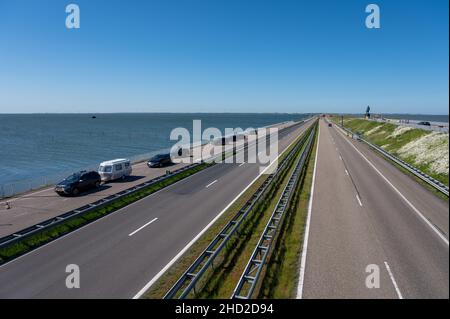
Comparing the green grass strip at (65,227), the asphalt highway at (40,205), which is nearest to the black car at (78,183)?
the asphalt highway at (40,205)

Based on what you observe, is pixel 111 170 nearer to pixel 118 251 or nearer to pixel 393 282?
pixel 118 251

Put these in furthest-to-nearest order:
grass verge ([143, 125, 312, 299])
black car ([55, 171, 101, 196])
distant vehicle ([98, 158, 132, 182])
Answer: distant vehicle ([98, 158, 132, 182]) < black car ([55, 171, 101, 196]) < grass verge ([143, 125, 312, 299])

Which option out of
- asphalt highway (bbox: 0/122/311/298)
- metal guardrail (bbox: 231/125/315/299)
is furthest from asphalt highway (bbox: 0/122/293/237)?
metal guardrail (bbox: 231/125/315/299)

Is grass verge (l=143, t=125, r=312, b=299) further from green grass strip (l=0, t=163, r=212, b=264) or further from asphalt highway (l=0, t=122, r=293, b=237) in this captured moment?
asphalt highway (l=0, t=122, r=293, b=237)

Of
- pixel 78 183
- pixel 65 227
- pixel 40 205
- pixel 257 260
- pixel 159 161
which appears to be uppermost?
pixel 159 161

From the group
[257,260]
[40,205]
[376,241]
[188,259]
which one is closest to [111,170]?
[40,205]

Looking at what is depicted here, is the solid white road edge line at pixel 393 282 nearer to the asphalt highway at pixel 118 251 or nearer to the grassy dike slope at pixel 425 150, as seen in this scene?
the asphalt highway at pixel 118 251
